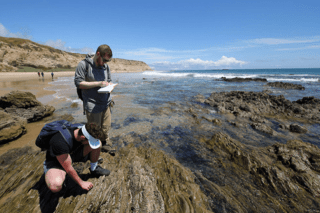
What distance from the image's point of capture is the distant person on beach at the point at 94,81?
9.74 feet

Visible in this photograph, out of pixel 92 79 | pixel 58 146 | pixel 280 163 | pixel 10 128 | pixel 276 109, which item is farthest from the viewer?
pixel 276 109

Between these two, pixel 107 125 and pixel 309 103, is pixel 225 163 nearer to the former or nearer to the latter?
pixel 107 125

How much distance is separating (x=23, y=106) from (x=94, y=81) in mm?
6797

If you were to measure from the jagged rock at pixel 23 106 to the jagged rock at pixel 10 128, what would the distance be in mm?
1283

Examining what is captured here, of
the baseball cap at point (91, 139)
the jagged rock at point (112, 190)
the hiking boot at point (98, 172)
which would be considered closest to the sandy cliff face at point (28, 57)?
the jagged rock at point (112, 190)

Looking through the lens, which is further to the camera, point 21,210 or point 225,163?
point 225,163

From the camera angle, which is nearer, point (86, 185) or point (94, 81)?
point (86, 185)

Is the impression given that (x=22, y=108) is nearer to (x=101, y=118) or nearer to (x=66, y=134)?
(x=101, y=118)

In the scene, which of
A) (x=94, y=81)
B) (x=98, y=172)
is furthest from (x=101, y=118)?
(x=98, y=172)

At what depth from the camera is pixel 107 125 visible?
385 centimetres

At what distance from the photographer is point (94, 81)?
319cm

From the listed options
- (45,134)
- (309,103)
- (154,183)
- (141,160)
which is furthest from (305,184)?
(309,103)

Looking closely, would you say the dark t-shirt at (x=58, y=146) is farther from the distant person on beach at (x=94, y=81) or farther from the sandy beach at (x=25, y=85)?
the sandy beach at (x=25, y=85)

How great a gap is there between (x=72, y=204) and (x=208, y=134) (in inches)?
206
